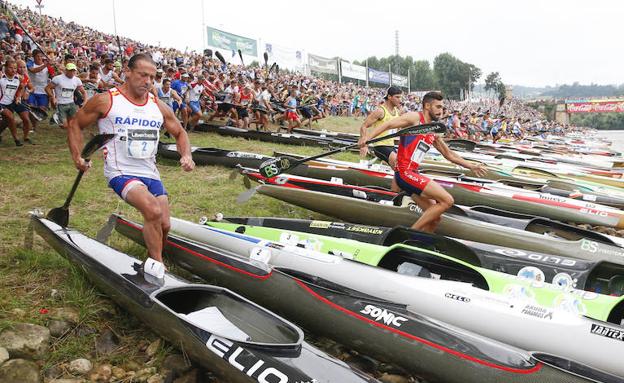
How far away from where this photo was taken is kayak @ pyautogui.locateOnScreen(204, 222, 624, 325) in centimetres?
367

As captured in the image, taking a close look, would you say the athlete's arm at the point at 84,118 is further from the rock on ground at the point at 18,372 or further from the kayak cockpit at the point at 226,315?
the rock on ground at the point at 18,372

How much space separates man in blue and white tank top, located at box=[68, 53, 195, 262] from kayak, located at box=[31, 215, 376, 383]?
40 centimetres

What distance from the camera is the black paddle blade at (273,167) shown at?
21.0 ft

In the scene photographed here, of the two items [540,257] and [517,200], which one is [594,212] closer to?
[517,200]

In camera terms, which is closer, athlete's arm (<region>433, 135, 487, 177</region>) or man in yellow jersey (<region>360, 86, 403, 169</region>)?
athlete's arm (<region>433, 135, 487, 177</region>)

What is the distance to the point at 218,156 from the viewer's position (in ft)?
31.7

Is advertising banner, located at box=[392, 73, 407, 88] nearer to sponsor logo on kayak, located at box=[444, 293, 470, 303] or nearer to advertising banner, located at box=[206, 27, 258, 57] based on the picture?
advertising banner, located at box=[206, 27, 258, 57]

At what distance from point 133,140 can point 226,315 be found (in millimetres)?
1693

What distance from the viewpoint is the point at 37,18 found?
93.5 feet

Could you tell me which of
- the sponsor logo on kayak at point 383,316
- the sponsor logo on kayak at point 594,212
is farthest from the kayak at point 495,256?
the sponsor logo on kayak at point 594,212

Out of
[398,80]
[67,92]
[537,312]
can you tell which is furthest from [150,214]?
Answer: [398,80]

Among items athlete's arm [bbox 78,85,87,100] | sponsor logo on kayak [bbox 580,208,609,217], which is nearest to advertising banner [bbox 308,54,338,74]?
athlete's arm [bbox 78,85,87,100]

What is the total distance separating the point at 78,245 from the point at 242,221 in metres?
2.06

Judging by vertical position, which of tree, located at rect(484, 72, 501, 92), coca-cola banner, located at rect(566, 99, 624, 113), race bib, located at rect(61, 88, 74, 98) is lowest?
race bib, located at rect(61, 88, 74, 98)
